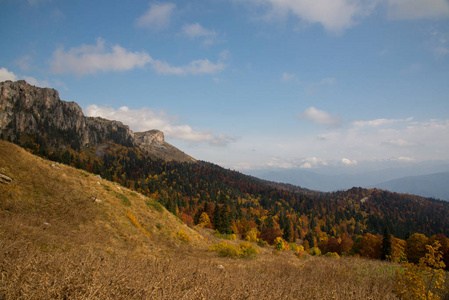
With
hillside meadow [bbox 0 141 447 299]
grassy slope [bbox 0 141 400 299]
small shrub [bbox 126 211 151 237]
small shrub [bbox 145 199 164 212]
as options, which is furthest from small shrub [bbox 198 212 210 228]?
small shrub [bbox 126 211 151 237]

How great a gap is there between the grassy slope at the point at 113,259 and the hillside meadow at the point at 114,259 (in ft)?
0.09

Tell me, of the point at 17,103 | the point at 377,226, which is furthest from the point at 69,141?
the point at 377,226

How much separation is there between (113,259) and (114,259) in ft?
Answer: 0.94

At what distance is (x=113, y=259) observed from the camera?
6840 mm

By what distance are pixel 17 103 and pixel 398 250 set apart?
884ft

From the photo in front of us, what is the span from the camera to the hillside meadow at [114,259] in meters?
4.18

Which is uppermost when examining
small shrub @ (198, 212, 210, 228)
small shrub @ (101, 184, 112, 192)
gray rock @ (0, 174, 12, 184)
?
gray rock @ (0, 174, 12, 184)

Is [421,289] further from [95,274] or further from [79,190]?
[79,190]

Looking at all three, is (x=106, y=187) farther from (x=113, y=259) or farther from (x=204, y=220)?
(x=204, y=220)

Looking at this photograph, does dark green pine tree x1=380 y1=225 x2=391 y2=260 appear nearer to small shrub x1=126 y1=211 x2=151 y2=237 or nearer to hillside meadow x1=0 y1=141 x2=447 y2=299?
hillside meadow x1=0 y1=141 x2=447 y2=299

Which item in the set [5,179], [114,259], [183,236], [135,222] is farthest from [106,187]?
[114,259]

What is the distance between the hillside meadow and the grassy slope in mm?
27

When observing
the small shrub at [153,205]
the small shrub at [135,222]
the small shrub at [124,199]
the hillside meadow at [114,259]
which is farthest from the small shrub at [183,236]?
the small shrub at [124,199]

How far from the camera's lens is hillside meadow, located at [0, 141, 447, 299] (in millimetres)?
4176
